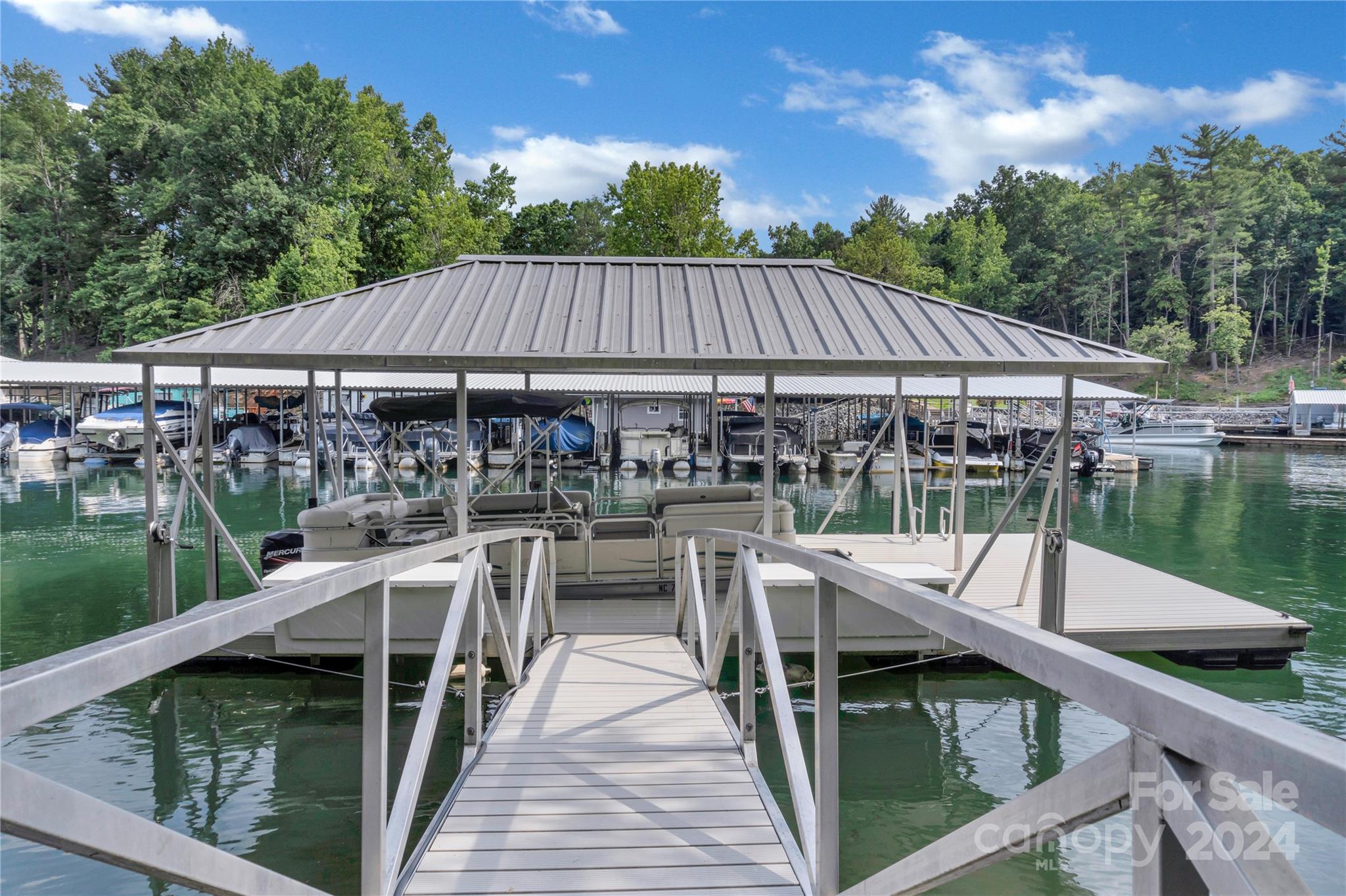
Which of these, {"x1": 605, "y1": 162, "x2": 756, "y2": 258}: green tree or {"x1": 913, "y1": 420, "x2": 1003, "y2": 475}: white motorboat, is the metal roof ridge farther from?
{"x1": 605, "y1": 162, "x2": 756, "y2": 258}: green tree

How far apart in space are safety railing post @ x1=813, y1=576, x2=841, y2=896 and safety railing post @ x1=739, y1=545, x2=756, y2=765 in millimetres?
1501

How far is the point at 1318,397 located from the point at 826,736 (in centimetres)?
5017

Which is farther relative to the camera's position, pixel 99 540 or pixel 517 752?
pixel 99 540

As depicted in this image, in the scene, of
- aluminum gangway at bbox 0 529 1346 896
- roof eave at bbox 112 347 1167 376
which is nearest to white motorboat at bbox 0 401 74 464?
roof eave at bbox 112 347 1167 376

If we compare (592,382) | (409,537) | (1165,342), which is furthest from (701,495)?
(1165,342)

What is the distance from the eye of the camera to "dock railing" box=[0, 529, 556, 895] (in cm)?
99

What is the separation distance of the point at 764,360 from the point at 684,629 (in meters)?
2.53

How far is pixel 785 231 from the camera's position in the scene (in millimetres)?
75312

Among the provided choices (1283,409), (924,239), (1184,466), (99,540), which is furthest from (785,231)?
(99,540)

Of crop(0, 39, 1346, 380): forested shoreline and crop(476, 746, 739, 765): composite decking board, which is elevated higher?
crop(0, 39, 1346, 380): forested shoreline

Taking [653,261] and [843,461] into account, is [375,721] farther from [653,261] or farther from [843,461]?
[843,461]

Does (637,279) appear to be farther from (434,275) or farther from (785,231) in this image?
(785,231)

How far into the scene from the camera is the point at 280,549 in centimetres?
941

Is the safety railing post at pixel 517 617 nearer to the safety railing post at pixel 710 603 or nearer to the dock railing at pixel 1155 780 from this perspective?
the safety railing post at pixel 710 603
